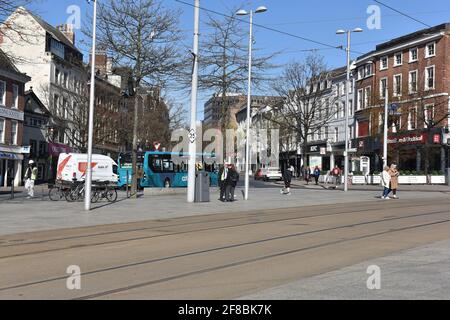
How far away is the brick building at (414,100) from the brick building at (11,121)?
32.5m

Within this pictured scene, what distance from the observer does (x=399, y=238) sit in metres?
12.8

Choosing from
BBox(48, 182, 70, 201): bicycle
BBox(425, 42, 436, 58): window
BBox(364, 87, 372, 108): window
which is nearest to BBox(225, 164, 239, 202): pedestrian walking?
BBox(48, 182, 70, 201): bicycle

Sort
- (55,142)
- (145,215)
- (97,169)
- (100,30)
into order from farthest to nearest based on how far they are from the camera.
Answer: (55,142) → (97,169) → (100,30) → (145,215)

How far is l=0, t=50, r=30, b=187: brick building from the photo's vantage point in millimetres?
46406

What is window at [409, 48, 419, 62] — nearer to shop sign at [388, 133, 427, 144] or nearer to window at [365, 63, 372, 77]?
window at [365, 63, 372, 77]

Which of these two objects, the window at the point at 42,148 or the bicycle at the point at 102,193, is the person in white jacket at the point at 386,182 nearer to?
the bicycle at the point at 102,193

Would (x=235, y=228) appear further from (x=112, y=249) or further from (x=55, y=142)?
(x=55, y=142)

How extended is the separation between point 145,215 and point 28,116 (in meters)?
37.5

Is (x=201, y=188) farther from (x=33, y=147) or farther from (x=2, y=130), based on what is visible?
(x=33, y=147)

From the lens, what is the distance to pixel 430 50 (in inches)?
2176

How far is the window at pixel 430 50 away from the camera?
2148 inches

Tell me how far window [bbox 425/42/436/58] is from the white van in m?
33.9

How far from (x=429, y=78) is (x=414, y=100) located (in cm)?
483

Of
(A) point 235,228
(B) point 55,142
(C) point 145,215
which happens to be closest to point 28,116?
(B) point 55,142
